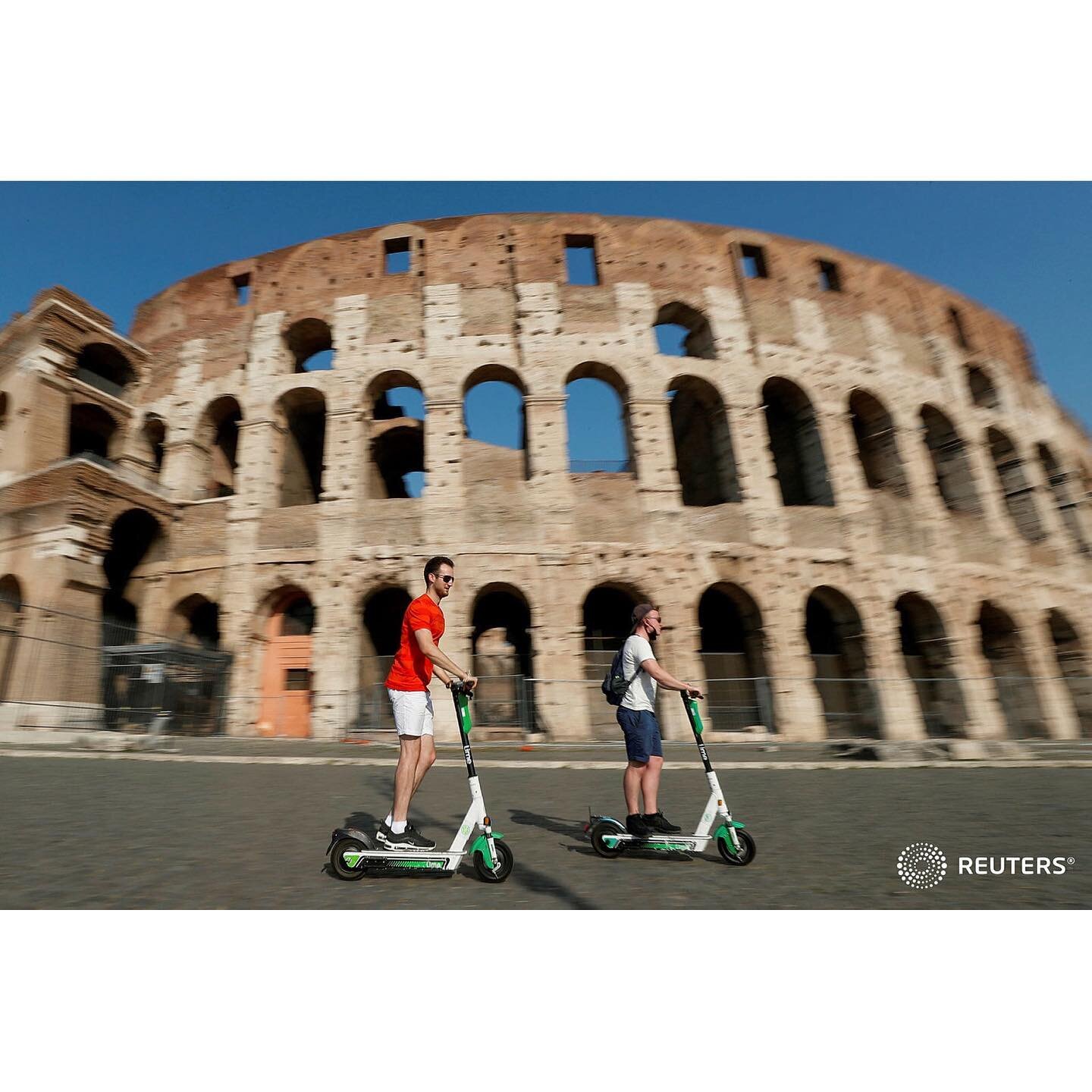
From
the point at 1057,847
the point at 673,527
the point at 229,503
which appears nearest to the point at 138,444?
the point at 229,503

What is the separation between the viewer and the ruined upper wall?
16.3 m

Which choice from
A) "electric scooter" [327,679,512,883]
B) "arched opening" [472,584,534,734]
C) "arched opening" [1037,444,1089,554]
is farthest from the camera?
"arched opening" [1037,444,1089,554]

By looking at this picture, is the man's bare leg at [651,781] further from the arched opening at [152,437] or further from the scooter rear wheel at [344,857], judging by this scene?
the arched opening at [152,437]

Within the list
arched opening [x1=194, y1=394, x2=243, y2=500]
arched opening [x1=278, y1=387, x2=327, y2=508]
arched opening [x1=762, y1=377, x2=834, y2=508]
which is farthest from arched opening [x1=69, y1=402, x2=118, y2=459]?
arched opening [x1=762, y1=377, x2=834, y2=508]

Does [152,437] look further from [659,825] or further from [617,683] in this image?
[659,825]

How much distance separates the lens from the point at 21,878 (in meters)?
2.81

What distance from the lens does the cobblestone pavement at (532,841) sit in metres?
2.67

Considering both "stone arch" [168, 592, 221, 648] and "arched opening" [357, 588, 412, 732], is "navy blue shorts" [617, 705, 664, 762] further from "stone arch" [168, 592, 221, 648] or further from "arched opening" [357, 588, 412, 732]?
"stone arch" [168, 592, 221, 648]

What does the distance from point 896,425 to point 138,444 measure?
21.8 metres

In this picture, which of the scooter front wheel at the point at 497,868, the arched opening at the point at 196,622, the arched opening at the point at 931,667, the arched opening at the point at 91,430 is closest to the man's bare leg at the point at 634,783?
the scooter front wheel at the point at 497,868

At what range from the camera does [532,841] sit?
382cm

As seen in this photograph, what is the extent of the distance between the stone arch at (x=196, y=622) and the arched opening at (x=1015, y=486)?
75.9ft

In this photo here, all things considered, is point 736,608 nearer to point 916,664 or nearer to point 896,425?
point 916,664

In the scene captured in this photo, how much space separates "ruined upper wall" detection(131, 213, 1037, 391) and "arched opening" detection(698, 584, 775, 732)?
766 cm
